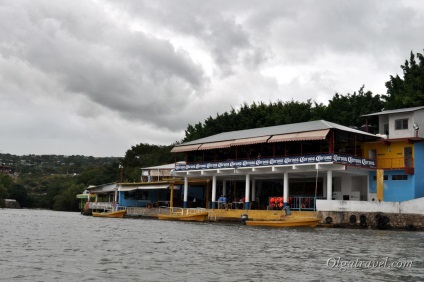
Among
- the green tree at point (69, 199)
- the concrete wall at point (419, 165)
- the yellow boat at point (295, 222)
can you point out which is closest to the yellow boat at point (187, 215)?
the yellow boat at point (295, 222)

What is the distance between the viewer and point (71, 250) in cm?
2158

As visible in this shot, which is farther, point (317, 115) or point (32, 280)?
point (317, 115)

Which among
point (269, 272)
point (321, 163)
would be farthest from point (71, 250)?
point (321, 163)

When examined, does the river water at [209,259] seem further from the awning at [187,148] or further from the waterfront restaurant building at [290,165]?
the awning at [187,148]

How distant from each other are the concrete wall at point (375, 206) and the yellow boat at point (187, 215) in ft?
41.5

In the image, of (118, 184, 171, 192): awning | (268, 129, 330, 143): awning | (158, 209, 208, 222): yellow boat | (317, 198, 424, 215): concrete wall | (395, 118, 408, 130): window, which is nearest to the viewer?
(317, 198, 424, 215): concrete wall

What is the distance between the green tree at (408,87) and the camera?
5209cm

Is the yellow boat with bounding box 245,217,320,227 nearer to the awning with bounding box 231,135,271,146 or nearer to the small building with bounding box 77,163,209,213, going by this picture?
the awning with bounding box 231,135,271,146

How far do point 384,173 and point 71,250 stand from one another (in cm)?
3092

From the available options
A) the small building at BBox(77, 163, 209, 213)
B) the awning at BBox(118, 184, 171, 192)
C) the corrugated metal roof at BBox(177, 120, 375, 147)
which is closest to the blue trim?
the corrugated metal roof at BBox(177, 120, 375, 147)

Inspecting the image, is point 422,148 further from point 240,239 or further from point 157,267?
point 157,267

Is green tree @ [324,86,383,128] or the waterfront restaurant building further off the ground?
green tree @ [324,86,383,128]

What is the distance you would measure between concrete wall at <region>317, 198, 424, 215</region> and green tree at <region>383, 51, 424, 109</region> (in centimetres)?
1753

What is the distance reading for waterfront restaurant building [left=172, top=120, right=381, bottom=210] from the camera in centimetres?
4350
